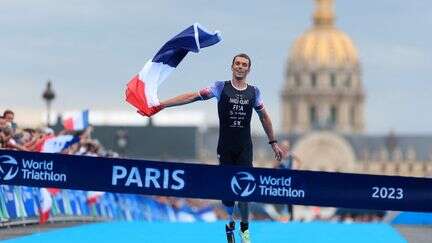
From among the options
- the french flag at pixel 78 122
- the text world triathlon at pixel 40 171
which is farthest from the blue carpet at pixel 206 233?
the french flag at pixel 78 122

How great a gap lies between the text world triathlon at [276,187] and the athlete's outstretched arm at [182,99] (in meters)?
0.94

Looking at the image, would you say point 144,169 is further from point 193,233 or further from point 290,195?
point 193,233

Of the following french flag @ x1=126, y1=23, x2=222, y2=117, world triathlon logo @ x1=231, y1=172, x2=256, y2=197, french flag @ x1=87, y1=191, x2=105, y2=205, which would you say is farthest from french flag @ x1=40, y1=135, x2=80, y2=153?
world triathlon logo @ x1=231, y1=172, x2=256, y2=197

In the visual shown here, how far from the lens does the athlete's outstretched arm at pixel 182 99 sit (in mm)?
13773

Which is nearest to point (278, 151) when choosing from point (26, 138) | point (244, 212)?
point (244, 212)

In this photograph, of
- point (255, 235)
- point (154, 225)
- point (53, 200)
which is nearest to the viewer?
point (255, 235)

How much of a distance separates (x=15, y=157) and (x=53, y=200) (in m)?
9.96

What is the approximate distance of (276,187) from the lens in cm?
1376

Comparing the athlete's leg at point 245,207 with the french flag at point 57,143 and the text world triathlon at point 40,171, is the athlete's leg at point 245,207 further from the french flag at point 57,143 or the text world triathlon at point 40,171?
the french flag at point 57,143

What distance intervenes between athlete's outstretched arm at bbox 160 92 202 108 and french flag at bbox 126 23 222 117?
0.15 m

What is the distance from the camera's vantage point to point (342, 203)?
13.8 metres

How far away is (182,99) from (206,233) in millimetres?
4509

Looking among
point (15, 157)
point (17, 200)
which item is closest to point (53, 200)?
point (17, 200)

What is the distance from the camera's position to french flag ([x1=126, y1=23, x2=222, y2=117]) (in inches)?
551
